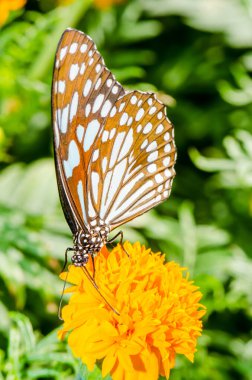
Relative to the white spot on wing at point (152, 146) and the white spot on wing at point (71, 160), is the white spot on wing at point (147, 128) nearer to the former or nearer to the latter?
the white spot on wing at point (152, 146)

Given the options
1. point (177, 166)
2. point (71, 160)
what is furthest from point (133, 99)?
point (177, 166)

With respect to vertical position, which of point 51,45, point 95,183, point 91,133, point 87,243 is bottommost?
point 87,243

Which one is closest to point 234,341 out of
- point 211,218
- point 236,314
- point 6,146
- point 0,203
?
point 236,314

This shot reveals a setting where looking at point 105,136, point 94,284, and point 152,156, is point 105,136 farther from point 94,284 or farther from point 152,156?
point 94,284

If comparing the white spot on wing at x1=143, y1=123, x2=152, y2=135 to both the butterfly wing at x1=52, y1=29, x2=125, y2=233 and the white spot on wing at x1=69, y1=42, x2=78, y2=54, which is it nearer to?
the butterfly wing at x1=52, y1=29, x2=125, y2=233

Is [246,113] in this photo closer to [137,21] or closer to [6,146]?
[137,21]

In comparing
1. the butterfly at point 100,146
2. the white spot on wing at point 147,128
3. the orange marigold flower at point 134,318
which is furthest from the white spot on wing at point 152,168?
the orange marigold flower at point 134,318
